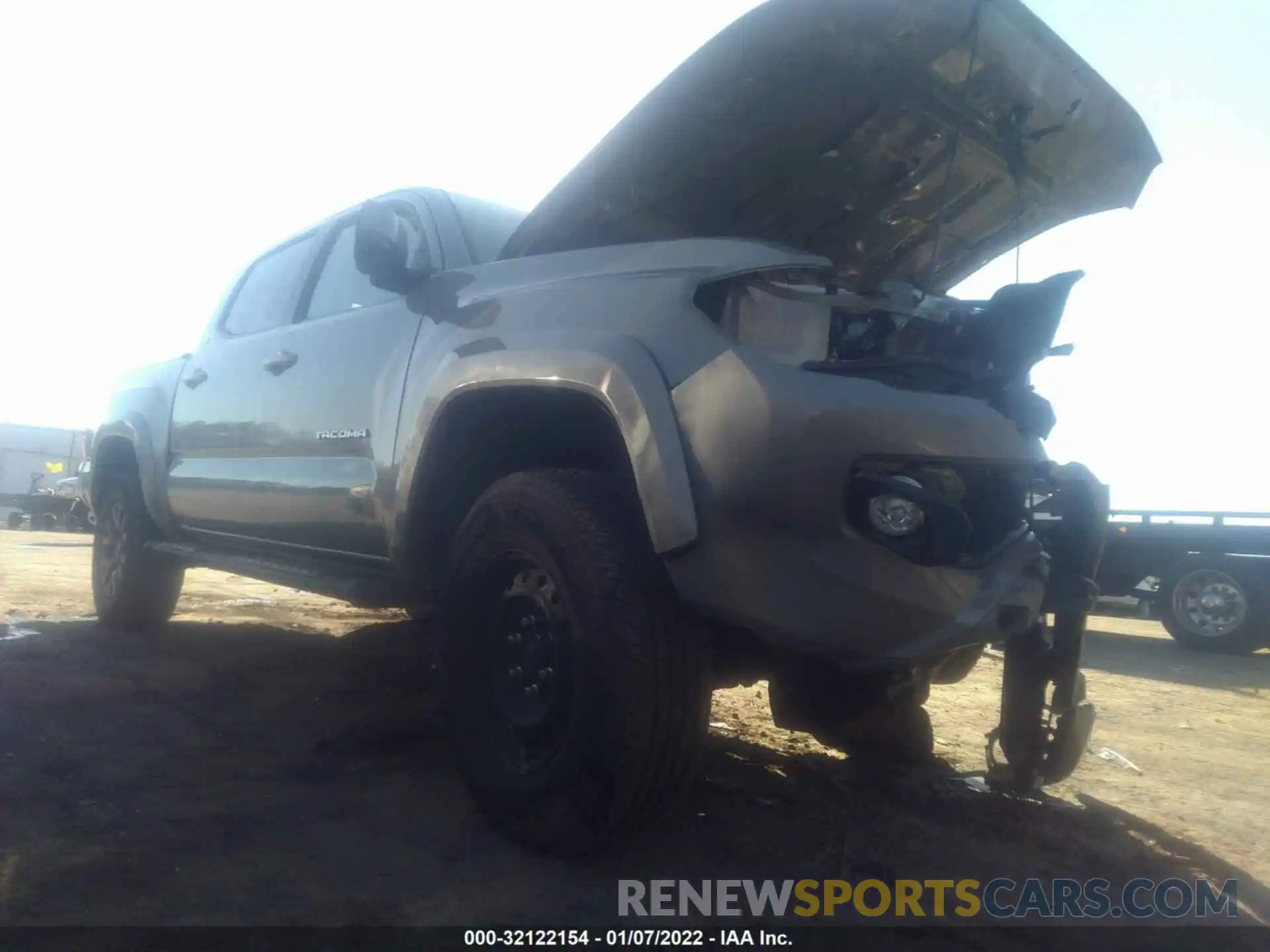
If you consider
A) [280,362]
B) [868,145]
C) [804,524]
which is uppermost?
[868,145]

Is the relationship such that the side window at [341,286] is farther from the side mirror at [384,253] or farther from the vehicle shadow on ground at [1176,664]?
the vehicle shadow on ground at [1176,664]

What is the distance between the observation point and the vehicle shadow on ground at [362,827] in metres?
2.08

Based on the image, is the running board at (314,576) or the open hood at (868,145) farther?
the running board at (314,576)

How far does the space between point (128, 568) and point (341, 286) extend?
2412mm

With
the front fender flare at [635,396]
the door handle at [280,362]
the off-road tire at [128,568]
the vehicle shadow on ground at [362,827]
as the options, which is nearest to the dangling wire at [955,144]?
the front fender flare at [635,396]

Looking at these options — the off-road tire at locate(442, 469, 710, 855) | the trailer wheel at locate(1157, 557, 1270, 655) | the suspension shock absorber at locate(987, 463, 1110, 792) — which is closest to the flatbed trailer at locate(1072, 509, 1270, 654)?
the trailer wheel at locate(1157, 557, 1270, 655)

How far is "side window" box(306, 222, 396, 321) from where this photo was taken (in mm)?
3607

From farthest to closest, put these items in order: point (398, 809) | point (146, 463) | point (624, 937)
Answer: point (146, 463), point (398, 809), point (624, 937)

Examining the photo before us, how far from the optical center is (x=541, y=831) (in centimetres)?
228

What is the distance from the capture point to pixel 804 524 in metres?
1.99

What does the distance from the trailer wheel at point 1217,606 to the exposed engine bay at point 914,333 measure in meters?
6.66

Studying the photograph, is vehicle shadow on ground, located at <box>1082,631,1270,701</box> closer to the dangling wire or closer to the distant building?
the dangling wire

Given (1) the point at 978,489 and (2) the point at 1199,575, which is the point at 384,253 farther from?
(2) the point at 1199,575

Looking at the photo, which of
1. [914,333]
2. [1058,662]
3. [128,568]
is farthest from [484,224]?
[128,568]
